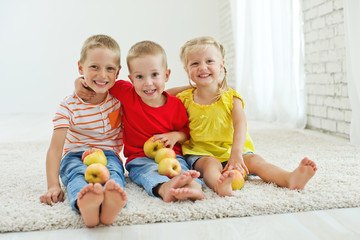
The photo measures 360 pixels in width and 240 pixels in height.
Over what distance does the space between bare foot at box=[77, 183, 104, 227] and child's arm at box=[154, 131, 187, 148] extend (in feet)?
1.73

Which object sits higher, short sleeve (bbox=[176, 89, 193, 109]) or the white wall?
the white wall

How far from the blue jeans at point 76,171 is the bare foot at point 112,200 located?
137mm

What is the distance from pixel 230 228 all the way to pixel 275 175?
1.41 feet

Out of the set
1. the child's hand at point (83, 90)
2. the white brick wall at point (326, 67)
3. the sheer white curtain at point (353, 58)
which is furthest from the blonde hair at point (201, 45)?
the white brick wall at point (326, 67)

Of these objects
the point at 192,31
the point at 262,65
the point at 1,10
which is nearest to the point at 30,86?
the point at 1,10

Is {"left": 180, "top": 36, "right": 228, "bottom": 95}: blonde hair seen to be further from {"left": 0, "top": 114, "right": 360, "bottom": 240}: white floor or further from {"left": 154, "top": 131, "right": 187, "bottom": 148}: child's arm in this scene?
{"left": 0, "top": 114, "right": 360, "bottom": 240}: white floor

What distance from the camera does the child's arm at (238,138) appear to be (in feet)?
4.97

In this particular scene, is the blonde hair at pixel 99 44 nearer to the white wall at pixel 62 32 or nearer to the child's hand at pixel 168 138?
the child's hand at pixel 168 138

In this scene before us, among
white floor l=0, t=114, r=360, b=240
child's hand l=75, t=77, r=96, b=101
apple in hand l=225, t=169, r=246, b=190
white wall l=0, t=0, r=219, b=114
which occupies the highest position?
white wall l=0, t=0, r=219, b=114

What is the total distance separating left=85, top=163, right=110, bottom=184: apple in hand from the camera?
137 centimetres

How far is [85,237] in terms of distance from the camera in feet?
3.60

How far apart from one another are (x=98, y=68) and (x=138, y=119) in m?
0.27

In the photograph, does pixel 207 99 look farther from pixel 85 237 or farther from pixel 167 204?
pixel 85 237

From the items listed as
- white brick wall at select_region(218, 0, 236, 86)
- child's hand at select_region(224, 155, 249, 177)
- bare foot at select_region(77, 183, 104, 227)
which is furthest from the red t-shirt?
white brick wall at select_region(218, 0, 236, 86)
